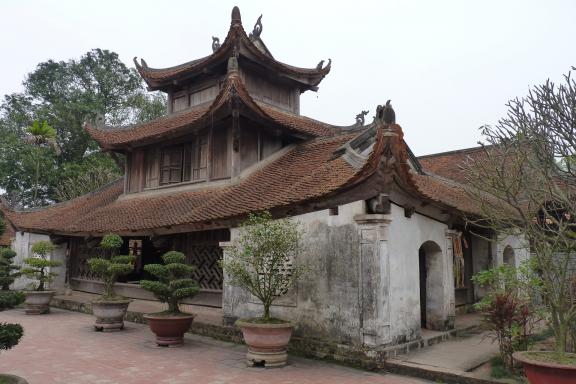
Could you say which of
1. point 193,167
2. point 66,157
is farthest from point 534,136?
point 66,157

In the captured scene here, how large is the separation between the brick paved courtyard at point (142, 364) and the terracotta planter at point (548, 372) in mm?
1663

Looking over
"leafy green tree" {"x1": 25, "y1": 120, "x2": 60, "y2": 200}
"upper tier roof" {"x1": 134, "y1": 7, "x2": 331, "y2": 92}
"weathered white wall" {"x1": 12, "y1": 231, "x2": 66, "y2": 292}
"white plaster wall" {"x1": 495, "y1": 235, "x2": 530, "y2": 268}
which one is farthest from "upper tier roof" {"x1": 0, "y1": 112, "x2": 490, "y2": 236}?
"leafy green tree" {"x1": 25, "y1": 120, "x2": 60, "y2": 200}

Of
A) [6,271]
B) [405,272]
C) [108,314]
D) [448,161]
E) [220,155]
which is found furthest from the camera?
[448,161]

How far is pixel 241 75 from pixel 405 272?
807 cm

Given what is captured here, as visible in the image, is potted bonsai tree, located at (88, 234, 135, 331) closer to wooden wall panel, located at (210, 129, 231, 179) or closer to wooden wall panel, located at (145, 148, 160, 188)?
Answer: wooden wall panel, located at (210, 129, 231, 179)

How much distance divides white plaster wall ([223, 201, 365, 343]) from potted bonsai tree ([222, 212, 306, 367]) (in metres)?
0.32

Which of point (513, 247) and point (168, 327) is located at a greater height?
point (513, 247)

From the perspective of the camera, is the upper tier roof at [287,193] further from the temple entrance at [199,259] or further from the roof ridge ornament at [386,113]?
the temple entrance at [199,259]

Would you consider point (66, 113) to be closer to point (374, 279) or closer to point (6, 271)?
point (6, 271)

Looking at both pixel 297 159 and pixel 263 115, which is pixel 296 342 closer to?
pixel 297 159

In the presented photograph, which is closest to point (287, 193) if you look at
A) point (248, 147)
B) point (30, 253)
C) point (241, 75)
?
point (248, 147)

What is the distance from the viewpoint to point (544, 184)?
614 centimetres

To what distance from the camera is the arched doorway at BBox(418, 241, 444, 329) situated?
340 inches

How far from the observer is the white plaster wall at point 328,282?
6945 millimetres
